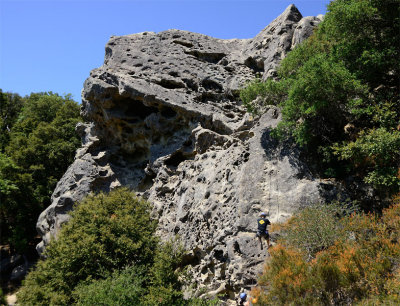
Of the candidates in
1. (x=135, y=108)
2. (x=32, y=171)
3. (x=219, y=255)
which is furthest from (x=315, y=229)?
(x=32, y=171)

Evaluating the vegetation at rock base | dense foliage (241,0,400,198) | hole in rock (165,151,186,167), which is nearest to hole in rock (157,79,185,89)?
hole in rock (165,151,186,167)

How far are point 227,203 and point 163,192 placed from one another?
632 cm

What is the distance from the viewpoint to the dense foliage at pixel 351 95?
11.0 m

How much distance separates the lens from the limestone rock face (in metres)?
11.8

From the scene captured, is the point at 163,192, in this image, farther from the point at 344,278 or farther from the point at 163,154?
the point at 344,278

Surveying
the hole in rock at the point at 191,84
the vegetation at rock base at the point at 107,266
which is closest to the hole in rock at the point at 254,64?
the hole in rock at the point at 191,84

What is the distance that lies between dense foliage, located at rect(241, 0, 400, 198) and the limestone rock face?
1097mm

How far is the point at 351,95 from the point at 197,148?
8.76 m

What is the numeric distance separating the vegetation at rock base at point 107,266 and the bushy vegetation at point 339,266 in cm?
349

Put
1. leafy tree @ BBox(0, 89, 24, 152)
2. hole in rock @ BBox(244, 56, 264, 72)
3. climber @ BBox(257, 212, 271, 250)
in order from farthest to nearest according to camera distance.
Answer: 1. leafy tree @ BBox(0, 89, 24, 152)
2. hole in rock @ BBox(244, 56, 264, 72)
3. climber @ BBox(257, 212, 271, 250)

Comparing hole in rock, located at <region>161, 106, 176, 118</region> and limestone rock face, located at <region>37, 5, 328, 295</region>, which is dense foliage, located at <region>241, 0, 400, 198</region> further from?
hole in rock, located at <region>161, 106, 176, 118</region>

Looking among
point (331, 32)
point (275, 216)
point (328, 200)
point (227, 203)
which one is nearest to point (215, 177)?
point (227, 203)

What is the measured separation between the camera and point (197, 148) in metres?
18.3

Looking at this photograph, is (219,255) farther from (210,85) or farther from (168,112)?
(210,85)
